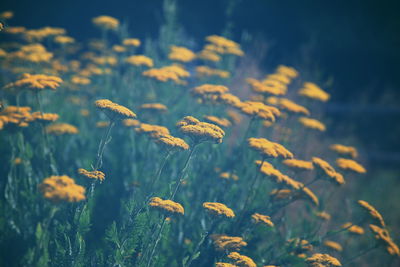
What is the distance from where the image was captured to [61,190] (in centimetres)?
268

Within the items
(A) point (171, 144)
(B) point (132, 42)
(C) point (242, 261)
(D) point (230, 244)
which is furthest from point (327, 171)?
(B) point (132, 42)

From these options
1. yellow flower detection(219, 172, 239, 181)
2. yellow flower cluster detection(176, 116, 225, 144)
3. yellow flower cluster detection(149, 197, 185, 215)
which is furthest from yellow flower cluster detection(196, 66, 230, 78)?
yellow flower cluster detection(149, 197, 185, 215)

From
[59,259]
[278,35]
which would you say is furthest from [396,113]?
[59,259]

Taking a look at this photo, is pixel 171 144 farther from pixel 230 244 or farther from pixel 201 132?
pixel 230 244

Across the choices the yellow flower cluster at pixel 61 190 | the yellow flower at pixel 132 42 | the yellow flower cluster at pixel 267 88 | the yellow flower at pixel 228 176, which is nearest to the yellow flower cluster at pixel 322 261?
the yellow flower at pixel 228 176

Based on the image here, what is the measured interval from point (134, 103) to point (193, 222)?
2.55 metres

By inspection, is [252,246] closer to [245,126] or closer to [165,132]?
[165,132]

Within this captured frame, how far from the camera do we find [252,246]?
471 cm

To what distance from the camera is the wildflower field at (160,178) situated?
3633 millimetres

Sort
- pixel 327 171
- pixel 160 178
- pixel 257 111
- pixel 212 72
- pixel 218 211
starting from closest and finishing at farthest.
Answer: pixel 218 211 < pixel 327 171 < pixel 257 111 < pixel 160 178 < pixel 212 72

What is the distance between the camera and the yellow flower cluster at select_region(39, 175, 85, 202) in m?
2.64

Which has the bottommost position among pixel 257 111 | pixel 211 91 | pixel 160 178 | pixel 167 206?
pixel 167 206

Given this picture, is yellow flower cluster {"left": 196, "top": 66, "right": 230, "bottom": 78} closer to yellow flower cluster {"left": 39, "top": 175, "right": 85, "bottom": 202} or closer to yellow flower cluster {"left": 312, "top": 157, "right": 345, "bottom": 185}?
yellow flower cluster {"left": 312, "top": 157, "right": 345, "bottom": 185}

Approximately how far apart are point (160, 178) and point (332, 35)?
985 cm
